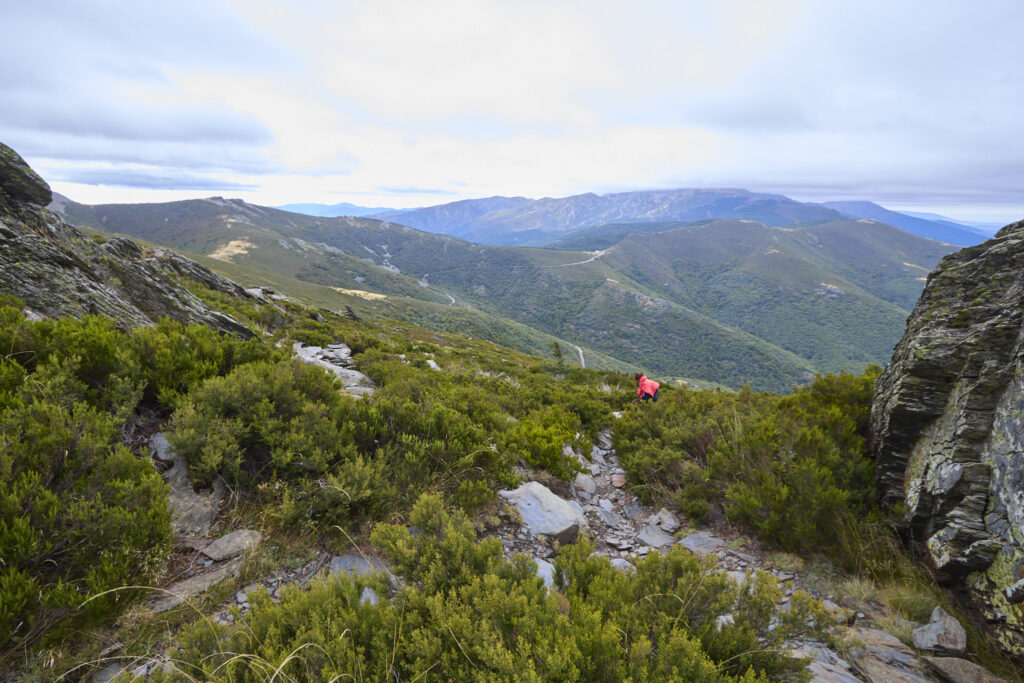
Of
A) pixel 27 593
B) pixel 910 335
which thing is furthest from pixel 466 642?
pixel 910 335

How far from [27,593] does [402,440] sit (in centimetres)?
346

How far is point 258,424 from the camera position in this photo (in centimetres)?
490

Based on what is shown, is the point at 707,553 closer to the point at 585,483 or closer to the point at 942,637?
the point at 942,637

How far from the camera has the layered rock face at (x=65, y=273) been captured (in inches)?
288

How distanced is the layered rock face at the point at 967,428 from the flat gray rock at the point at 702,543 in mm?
2275

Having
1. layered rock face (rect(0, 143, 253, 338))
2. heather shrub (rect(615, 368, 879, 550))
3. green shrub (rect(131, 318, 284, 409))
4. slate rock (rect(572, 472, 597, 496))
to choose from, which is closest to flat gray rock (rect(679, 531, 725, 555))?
heather shrub (rect(615, 368, 879, 550))

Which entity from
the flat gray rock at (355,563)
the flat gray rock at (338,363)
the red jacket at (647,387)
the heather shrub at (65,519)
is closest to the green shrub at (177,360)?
the heather shrub at (65,519)

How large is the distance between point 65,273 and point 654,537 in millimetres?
12237

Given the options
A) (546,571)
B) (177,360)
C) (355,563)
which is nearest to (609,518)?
(546,571)

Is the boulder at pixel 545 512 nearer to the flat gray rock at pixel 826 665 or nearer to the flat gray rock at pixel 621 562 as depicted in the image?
the flat gray rock at pixel 621 562

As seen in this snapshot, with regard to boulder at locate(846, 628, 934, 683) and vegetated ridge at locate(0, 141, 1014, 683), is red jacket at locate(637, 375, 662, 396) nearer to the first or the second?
vegetated ridge at locate(0, 141, 1014, 683)

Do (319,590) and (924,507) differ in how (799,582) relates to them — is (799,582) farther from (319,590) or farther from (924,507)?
(319,590)

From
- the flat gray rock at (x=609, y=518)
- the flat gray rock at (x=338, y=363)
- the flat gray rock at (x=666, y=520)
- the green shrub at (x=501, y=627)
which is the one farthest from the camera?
the flat gray rock at (x=338, y=363)

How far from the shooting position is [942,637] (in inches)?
148
